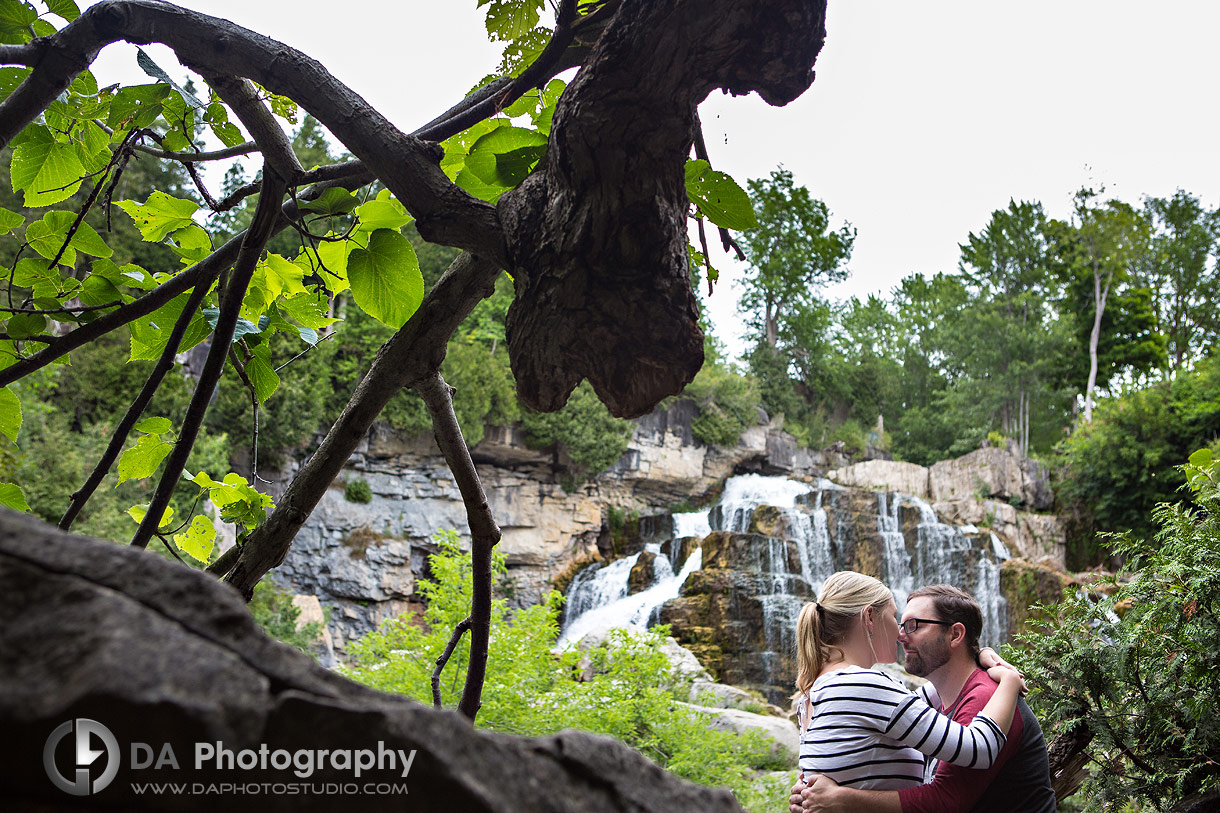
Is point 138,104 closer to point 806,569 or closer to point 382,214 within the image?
point 382,214

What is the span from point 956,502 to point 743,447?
5.24 m

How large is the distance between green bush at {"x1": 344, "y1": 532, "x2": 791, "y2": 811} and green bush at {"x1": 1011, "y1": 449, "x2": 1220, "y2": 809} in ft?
8.67

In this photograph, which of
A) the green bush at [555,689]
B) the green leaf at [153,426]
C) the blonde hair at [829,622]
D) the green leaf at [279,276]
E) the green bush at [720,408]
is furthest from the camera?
the green bush at [720,408]

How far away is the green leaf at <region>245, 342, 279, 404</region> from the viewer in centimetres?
136

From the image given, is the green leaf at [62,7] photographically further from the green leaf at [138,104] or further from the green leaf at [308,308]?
the green leaf at [308,308]

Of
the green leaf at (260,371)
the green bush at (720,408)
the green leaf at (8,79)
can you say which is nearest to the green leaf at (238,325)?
the green leaf at (260,371)

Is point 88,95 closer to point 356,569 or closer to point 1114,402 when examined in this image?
point 356,569

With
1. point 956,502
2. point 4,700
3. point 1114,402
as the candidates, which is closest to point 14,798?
point 4,700

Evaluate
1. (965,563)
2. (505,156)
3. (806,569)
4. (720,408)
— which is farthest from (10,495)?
(720,408)

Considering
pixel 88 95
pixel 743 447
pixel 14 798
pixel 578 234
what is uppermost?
pixel 743 447

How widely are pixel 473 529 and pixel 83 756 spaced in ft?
3.35

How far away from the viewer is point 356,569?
14.1m

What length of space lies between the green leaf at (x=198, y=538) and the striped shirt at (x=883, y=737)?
4.52 feet

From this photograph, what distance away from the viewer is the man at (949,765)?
1776mm
